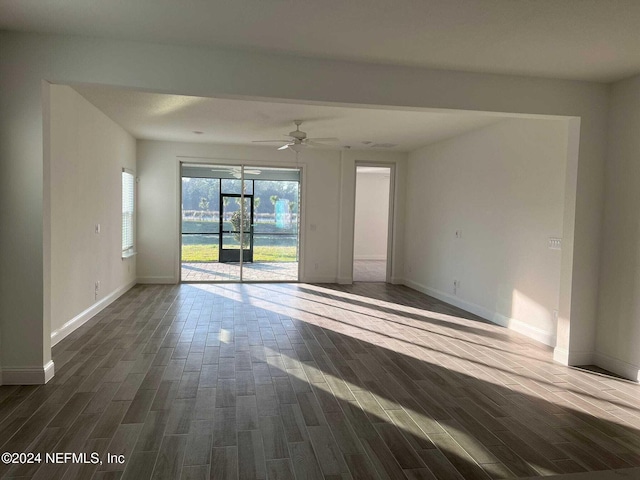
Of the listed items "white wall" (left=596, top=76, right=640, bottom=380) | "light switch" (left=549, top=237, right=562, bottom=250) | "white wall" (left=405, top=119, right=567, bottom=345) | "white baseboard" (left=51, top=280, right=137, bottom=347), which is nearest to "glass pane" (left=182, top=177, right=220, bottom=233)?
"white baseboard" (left=51, top=280, right=137, bottom=347)

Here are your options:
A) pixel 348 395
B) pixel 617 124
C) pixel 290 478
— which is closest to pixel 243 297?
pixel 348 395

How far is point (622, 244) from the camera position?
13.1ft

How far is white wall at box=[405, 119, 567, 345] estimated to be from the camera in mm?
4930

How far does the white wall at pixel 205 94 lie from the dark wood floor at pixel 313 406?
626 millimetres

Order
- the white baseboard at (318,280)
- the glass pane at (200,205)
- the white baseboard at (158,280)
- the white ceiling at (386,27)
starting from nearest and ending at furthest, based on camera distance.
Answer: the white ceiling at (386,27) < the white baseboard at (158,280) < the glass pane at (200,205) < the white baseboard at (318,280)

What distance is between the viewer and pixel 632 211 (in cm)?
390

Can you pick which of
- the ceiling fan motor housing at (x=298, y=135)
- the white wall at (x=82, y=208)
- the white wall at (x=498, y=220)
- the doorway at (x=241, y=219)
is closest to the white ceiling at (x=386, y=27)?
the white wall at (x=82, y=208)

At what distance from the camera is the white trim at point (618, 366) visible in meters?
3.85

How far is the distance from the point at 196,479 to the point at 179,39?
3043 millimetres

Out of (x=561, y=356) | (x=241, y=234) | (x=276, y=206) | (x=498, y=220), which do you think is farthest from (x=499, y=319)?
(x=241, y=234)

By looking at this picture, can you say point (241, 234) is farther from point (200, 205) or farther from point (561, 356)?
point (561, 356)

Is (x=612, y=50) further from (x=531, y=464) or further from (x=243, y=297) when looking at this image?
(x=243, y=297)

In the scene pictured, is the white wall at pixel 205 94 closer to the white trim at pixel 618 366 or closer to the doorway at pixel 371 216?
the white trim at pixel 618 366

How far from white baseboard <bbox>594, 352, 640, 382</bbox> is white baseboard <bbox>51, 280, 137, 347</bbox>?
542 cm
